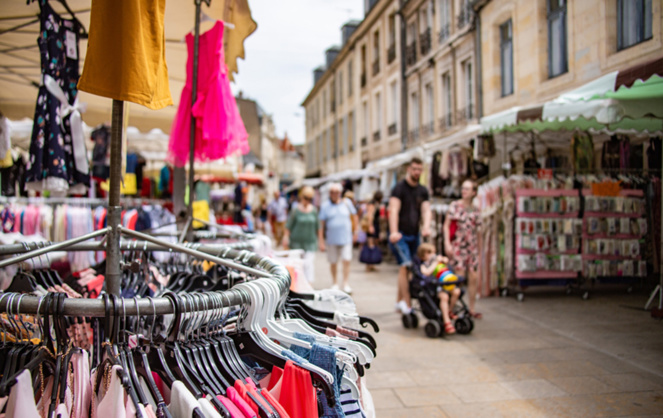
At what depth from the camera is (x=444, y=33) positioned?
16172 millimetres

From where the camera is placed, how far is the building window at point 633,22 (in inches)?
293

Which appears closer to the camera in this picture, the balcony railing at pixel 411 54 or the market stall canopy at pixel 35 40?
the market stall canopy at pixel 35 40

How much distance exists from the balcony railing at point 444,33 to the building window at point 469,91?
1.69m

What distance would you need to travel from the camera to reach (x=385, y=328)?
5.55 m

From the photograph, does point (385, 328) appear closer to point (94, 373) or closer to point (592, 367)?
point (592, 367)

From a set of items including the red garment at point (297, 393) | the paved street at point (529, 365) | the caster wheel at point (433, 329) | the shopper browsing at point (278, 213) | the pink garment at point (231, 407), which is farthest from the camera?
the shopper browsing at point (278, 213)

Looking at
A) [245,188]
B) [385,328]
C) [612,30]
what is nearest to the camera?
[385,328]

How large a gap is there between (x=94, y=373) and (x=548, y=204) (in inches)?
270

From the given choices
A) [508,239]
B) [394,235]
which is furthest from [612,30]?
[394,235]

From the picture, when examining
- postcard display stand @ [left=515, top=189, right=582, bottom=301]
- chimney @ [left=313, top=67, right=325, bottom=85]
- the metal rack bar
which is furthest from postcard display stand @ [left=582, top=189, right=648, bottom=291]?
chimney @ [left=313, top=67, right=325, bottom=85]

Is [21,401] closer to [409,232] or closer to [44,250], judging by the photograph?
[44,250]

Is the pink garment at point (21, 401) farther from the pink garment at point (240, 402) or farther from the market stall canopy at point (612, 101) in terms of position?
the market stall canopy at point (612, 101)

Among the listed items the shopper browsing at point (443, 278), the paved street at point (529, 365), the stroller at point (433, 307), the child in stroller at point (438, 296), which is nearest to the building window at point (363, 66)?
the paved street at point (529, 365)

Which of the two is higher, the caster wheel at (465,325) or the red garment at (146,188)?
the red garment at (146,188)
